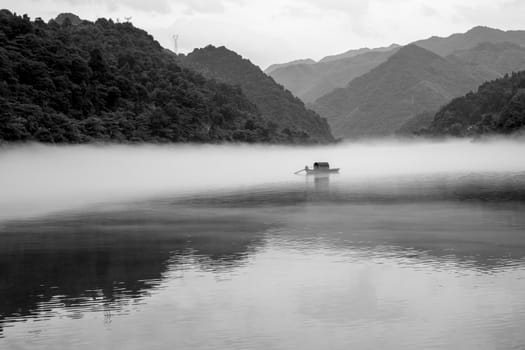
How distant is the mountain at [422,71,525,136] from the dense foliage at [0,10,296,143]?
176 ft

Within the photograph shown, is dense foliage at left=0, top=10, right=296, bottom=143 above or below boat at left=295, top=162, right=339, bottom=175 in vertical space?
above

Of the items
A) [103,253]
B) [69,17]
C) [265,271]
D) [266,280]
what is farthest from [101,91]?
[266,280]

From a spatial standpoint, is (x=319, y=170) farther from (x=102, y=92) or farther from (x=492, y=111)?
(x=492, y=111)

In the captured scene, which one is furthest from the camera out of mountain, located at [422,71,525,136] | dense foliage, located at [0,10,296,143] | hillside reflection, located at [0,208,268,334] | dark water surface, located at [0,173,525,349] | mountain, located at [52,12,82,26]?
mountain, located at [52,12,82,26]

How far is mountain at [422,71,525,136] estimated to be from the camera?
140750mm

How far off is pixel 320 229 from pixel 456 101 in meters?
176

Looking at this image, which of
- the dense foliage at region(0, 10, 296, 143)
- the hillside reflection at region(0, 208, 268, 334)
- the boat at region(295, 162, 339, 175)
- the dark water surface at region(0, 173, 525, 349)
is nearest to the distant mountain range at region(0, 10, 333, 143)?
the dense foliage at region(0, 10, 296, 143)

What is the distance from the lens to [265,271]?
24266 mm

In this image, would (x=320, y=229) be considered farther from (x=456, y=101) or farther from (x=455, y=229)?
(x=456, y=101)

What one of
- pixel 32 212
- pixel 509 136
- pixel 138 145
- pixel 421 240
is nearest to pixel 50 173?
pixel 138 145

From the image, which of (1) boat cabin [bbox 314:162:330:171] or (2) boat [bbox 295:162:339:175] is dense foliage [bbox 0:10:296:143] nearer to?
(2) boat [bbox 295:162:339:175]

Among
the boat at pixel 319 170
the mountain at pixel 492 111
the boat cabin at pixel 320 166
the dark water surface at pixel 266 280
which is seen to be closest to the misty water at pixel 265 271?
the dark water surface at pixel 266 280

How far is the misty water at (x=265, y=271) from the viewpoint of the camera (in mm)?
17078

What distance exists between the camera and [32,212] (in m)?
44.3
